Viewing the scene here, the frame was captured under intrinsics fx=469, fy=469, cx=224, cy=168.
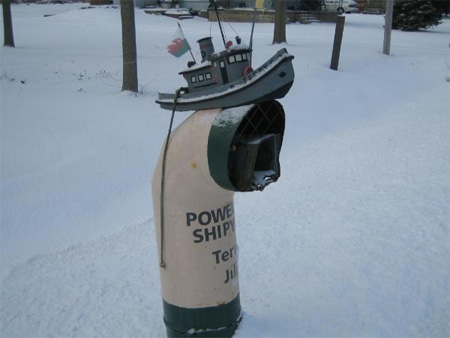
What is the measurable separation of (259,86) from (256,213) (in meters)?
3.04

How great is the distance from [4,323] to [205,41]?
2.81 m

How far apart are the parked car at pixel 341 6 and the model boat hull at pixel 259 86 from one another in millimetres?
28096

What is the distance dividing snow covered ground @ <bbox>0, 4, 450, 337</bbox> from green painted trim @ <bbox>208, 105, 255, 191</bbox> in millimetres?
1166

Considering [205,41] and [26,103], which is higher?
[205,41]

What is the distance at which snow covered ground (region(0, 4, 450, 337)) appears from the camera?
351 centimetres

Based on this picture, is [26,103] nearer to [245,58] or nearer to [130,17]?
[130,17]

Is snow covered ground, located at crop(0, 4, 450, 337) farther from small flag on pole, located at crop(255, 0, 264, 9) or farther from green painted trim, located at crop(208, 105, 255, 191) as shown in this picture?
small flag on pole, located at crop(255, 0, 264, 9)

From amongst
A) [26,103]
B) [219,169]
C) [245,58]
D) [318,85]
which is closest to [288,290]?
[219,169]

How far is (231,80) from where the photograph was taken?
250 centimetres

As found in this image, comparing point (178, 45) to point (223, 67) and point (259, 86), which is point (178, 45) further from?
point (259, 86)

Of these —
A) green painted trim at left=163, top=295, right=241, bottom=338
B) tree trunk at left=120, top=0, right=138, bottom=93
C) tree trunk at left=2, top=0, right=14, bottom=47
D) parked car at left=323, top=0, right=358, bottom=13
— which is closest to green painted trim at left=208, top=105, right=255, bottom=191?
green painted trim at left=163, top=295, right=241, bottom=338

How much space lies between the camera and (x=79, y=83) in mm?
9164

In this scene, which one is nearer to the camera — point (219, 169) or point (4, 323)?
point (219, 169)

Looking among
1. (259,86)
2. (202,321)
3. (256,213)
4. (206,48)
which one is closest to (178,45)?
(206,48)
